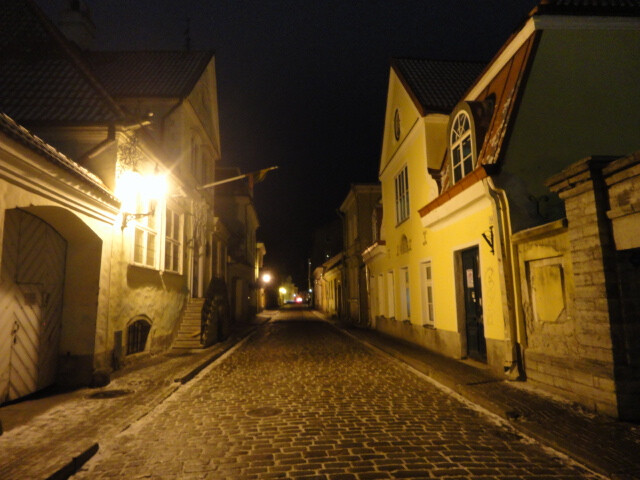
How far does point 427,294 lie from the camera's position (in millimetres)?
14609

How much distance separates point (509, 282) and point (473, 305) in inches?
105

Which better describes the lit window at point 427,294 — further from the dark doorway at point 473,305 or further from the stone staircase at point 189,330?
the stone staircase at point 189,330

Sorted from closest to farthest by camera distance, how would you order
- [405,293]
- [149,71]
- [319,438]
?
[319,438]
[149,71]
[405,293]

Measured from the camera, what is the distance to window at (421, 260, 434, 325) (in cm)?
1441

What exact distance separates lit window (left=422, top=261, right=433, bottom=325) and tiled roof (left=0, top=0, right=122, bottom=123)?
10.1 metres

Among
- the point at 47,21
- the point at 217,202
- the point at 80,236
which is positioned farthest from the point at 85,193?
the point at 217,202

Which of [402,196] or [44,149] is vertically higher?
[402,196]

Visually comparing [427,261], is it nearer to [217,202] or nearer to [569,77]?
[569,77]

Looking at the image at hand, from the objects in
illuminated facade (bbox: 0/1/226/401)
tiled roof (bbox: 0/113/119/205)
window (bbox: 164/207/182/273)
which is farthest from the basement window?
tiled roof (bbox: 0/113/119/205)

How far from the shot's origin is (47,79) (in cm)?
1055

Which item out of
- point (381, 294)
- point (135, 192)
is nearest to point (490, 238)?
point (135, 192)

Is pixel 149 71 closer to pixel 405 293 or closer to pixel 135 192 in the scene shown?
pixel 135 192

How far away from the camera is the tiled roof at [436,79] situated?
46.0 feet

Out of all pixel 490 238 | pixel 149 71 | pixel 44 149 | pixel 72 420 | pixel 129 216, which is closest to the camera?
pixel 72 420
